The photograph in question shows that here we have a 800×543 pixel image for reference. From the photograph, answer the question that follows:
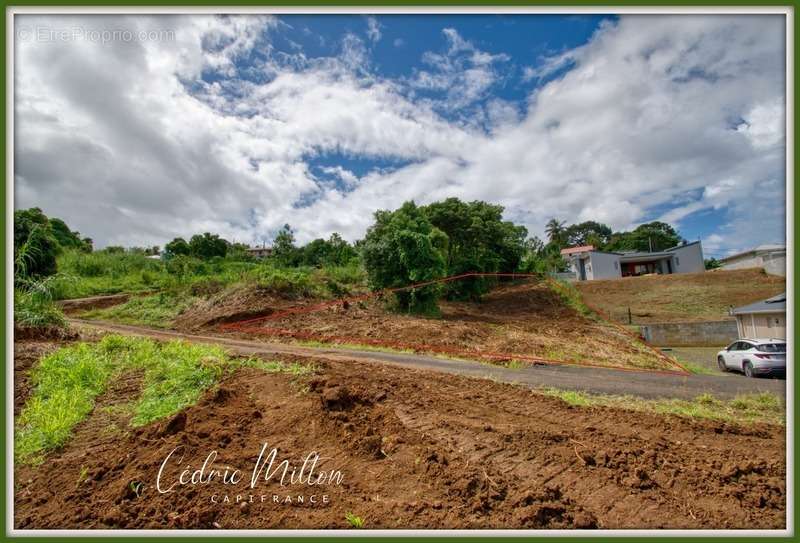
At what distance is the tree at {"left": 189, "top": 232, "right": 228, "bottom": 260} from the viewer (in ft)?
114

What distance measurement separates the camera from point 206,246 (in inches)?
1432

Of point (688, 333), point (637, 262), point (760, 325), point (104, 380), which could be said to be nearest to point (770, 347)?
point (760, 325)

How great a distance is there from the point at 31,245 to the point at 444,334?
11066 millimetres

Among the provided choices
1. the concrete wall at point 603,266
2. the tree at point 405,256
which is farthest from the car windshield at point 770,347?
the concrete wall at point 603,266

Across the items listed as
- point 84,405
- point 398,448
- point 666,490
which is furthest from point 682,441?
point 84,405

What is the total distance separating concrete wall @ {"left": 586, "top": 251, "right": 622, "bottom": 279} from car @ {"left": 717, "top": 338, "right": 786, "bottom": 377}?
28.0 meters

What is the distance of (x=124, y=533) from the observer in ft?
6.88

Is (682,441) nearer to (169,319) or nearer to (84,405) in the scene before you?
(84,405)

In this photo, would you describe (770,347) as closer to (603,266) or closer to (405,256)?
(405,256)

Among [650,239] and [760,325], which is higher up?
[650,239]

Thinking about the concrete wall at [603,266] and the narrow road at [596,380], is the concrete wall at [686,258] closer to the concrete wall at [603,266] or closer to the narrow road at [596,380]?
the concrete wall at [603,266]

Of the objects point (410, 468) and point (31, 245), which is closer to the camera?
point (410, 468)

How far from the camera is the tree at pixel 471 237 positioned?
24391mm

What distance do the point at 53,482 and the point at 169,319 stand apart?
14401 millimetres
